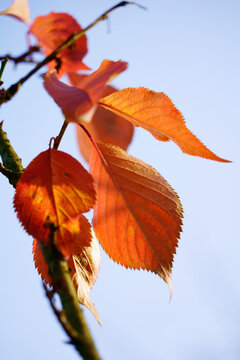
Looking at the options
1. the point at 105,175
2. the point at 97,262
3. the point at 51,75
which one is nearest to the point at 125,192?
the point at 105,175

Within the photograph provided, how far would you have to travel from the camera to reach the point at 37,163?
0.59 m

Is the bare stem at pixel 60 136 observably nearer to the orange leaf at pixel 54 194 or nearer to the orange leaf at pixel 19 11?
the orange leaf at pixel 54 194

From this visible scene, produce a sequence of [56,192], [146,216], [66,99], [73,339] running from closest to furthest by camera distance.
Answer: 1. [73,339]
2. [66,99]
3. [56,192]
4. [146,216]

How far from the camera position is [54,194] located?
58 cm

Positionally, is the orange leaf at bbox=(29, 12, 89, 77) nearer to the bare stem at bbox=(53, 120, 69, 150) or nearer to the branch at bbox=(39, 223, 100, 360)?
the bare stem at bbox=(53, 120, 69, 150)

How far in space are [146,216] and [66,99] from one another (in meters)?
0.31

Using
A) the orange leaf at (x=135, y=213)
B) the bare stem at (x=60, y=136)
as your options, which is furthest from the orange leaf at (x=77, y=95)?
the orange leaf at (x=135, y=213)

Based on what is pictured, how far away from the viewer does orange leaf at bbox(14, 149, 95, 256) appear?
0.55m

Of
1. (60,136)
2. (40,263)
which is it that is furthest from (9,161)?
(40,263)

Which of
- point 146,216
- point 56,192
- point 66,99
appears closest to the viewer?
point 66,99

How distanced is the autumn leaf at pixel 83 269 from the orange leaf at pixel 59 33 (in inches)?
12.8

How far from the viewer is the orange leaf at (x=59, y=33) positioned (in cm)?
53

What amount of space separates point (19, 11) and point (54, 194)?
0.31m

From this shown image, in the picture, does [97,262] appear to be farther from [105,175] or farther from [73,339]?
[73,339]
